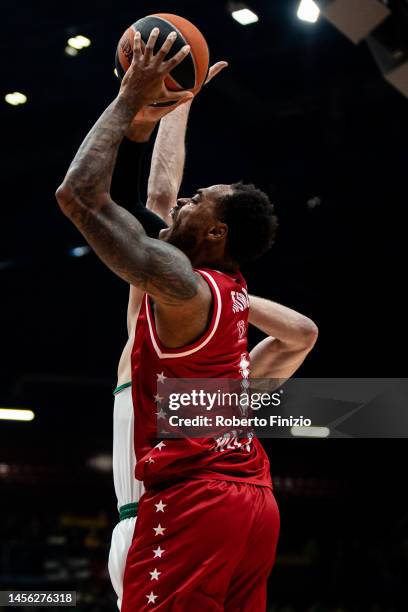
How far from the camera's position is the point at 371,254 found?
822 cm

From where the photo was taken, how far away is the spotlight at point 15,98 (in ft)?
21.1

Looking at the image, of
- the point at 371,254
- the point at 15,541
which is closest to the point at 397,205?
the point at 371,254

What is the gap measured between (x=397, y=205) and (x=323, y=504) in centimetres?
594

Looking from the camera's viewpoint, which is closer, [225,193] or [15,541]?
[225,193]

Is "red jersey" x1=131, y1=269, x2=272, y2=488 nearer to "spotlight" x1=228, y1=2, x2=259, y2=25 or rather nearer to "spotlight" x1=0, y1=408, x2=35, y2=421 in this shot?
"spotlight" x1=228, y1=2, x2=259, y2=25

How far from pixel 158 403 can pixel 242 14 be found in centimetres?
376

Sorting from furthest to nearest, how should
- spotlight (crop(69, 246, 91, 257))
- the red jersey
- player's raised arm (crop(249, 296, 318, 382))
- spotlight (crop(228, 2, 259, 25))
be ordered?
spotlight (crop(69, 246, 91, 257)) < spotlight (crop(228, 2, 259, 25)) < player's raised arm (crop(249, 296, 318, 382)) < the red jersey

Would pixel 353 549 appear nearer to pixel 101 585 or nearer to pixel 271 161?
pixel 101 585

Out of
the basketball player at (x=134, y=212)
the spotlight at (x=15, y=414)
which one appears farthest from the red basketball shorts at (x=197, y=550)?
the spotlight at (x=15, y=414)

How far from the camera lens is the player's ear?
2.59 metres

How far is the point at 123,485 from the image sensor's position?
9.18 ft

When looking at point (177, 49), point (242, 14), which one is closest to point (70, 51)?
point (242, 14)

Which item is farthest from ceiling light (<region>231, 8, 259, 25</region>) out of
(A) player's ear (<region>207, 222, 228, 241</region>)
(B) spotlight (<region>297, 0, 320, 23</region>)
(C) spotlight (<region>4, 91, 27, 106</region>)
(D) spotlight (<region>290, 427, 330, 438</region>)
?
(D) spotlight (<region>290, 427, 330, 438</region>)

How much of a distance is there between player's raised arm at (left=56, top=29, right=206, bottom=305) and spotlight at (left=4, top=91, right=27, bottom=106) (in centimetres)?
435
